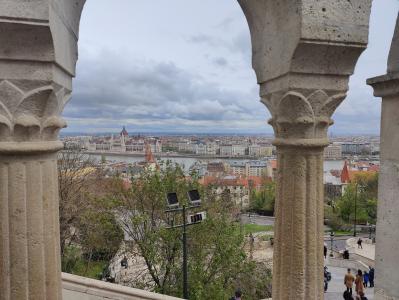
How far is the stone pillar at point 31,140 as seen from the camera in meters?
2.21

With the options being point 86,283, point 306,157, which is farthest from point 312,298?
point 86,283

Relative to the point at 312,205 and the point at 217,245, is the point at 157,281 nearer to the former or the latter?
the point at 217,245

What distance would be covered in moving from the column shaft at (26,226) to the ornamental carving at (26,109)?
0.48ft

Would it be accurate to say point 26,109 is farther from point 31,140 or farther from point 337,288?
point 337,288

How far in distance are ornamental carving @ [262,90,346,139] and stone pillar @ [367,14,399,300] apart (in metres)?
0.88

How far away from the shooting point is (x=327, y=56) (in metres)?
2.72

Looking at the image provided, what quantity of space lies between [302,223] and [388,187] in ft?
3.73

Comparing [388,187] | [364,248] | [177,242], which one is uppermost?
[388,187]

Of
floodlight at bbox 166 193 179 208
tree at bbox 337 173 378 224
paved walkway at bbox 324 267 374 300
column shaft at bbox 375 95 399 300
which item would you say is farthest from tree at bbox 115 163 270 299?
tree at bbox 337 173 378 224

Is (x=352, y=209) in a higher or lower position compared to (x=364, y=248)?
lower

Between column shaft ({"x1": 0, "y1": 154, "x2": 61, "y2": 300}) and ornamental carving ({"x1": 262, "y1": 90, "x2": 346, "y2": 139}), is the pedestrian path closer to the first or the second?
ornamental carving ({"x1": 262, "y1": 90, "x2": 346, "y2": 139})

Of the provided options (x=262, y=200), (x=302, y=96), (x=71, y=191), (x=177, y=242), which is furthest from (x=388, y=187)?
(x=262, y=200)

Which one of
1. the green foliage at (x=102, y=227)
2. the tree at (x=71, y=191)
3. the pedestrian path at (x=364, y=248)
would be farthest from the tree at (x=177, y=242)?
the pedestrian path at (x=364, y=248)

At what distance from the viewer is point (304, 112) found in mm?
2809
